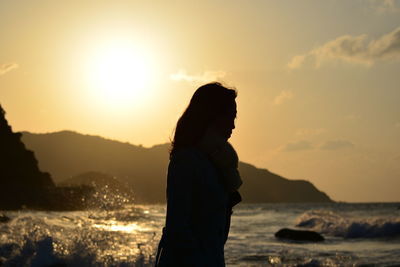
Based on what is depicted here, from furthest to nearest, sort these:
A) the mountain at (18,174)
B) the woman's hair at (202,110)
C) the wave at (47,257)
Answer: the mountain at (18,174)
the wave at (47,257)
the woman's hair at (202,110)

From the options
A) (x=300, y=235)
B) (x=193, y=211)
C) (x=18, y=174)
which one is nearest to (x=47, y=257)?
(x=193, y=211)

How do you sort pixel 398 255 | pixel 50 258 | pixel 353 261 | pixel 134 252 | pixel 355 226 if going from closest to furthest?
pixel 50 258 → pixel 134 252 → pixel 353 261 → pixel 398 255 → pixel 355 226

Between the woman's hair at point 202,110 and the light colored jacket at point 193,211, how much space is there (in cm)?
12

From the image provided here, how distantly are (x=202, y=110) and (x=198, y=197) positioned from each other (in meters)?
0.53

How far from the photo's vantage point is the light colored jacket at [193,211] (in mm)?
3232

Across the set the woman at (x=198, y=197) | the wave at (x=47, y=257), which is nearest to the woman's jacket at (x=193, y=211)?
the woman at (x=198, y=197)

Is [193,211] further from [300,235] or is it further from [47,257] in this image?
[300,235]

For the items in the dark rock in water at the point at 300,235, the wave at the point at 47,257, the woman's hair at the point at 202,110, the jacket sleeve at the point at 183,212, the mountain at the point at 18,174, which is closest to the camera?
the jacket sleeve at the point at 183,212

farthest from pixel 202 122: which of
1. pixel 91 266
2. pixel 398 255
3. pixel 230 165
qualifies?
pixel 398 255

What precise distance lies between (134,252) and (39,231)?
3063mm

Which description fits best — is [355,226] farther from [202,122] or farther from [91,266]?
[202,122]

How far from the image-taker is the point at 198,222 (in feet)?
10.7

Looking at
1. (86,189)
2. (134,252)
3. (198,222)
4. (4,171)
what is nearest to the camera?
(198,222)

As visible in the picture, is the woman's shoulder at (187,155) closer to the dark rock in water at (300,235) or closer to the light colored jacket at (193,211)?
the light colored jacket at (193,211)
